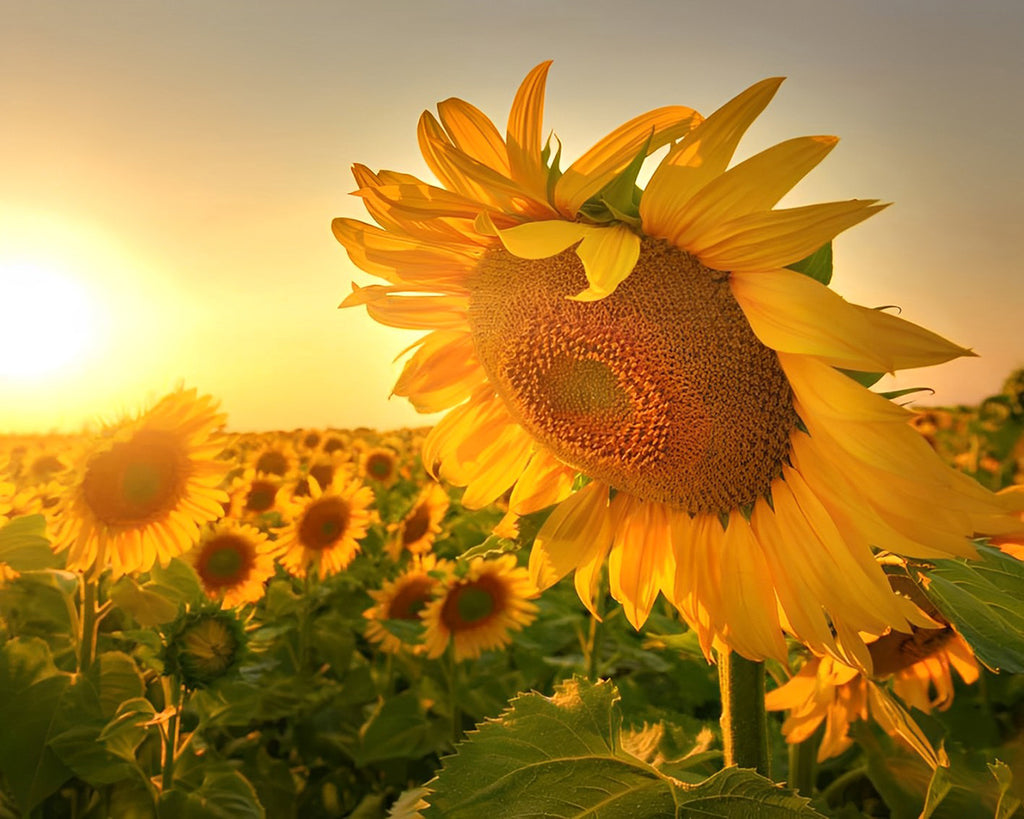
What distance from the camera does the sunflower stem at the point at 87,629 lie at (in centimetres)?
207

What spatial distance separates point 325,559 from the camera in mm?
3895

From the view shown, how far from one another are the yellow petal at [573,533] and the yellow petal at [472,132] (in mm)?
558

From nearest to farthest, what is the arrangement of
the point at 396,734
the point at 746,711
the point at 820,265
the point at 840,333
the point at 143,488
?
the point at 840,333, the point at 820,265, the point at 746,711, the point at 143,488, the point at 396,734

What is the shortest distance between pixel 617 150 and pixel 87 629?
6.20 ft

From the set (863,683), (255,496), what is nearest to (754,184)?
(863,683)

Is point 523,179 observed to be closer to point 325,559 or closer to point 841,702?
point 841,702

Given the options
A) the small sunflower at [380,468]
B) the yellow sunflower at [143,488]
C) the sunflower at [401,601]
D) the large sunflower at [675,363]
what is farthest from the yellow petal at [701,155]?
the small sunflower at [380,468]

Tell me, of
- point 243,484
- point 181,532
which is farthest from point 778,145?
point 243,484

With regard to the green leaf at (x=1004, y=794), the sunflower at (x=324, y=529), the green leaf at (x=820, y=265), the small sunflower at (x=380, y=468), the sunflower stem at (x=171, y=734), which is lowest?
the small sunflower at (x=380, y=468)

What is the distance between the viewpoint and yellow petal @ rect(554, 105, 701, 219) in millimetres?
1019

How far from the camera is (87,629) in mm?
2076

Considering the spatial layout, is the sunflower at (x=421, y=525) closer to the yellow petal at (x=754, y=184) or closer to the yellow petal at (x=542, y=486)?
the yellow petal at (x=542, y=486)

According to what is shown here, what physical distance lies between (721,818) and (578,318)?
2.35 feet

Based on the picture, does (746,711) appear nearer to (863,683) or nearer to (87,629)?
(863,683)
